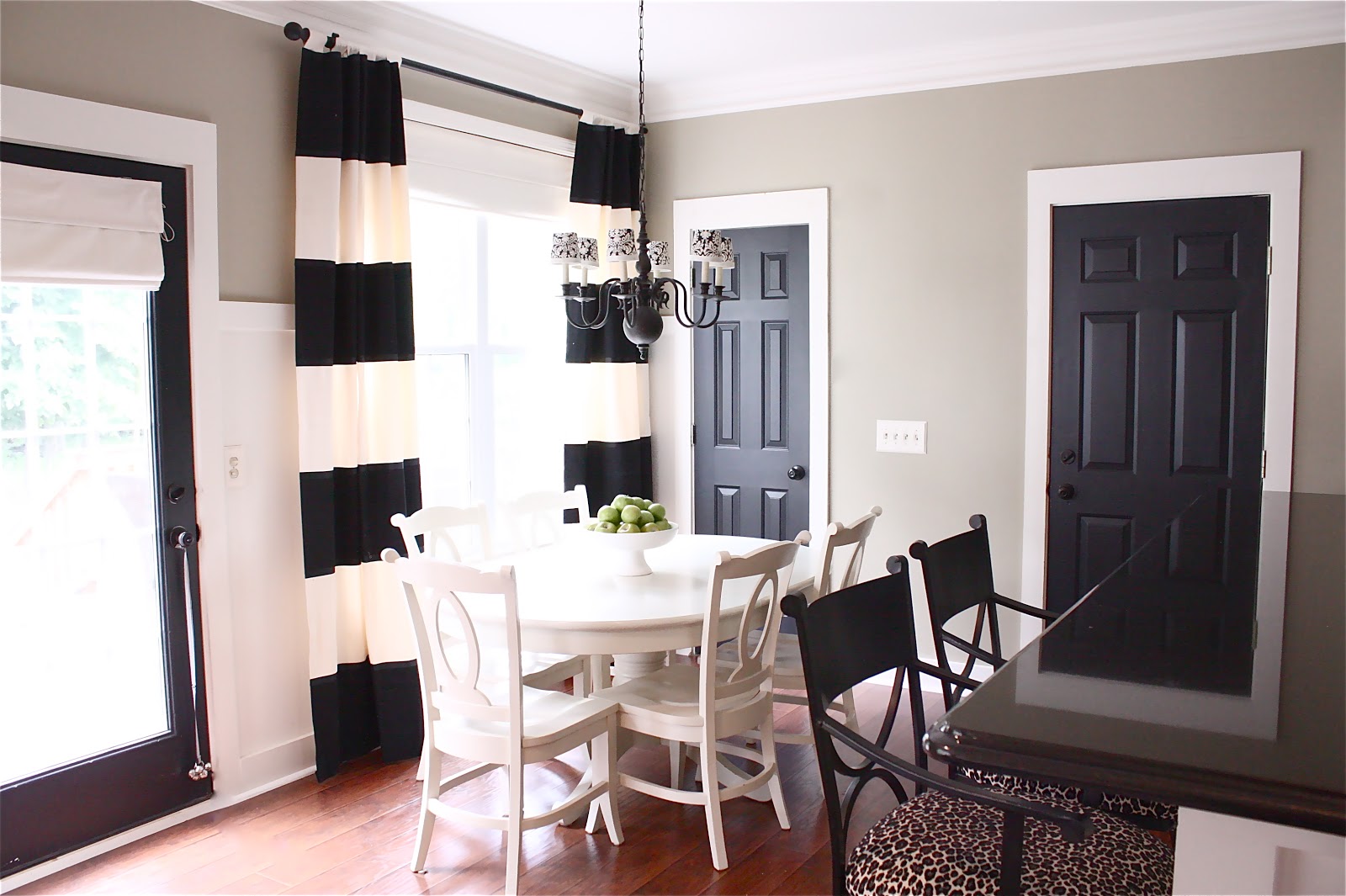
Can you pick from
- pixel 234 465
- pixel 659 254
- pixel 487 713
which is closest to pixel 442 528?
pixel 234 465

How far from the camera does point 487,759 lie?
2674 millimetres

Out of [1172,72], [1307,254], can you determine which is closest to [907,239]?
[1172,72]

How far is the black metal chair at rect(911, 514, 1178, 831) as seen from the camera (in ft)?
6.55

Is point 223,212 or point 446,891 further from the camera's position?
point 223,212

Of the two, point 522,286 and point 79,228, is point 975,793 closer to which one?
point 79,228

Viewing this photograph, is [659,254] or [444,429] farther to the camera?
[444,429]

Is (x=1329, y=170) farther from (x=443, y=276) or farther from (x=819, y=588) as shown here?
(x=443, y=276)

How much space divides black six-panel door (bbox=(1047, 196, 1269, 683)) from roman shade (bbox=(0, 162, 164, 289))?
10.7 feet

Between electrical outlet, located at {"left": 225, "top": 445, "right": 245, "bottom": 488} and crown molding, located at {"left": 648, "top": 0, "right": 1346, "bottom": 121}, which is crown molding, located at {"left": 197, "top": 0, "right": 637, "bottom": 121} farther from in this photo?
electrical outlet, located at {"left": 225, "top": 445, "right": 245, "bottom": 488}

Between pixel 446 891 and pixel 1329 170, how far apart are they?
12.4ft

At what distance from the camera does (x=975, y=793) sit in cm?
149

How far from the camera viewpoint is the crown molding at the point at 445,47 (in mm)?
3344

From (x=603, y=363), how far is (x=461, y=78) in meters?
1.37

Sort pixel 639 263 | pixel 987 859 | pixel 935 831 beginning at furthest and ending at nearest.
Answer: pixel 639 263 < pixel 935 831 < pixel 987 859
